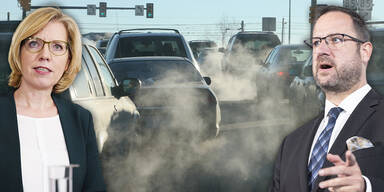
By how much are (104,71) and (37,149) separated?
3890 mm

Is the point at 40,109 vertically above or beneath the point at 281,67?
above

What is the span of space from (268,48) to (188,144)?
19.0m

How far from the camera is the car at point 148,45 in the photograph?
1345 cm

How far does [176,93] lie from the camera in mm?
8820

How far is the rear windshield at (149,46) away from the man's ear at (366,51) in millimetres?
10532

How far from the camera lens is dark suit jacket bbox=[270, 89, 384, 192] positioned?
2.50m

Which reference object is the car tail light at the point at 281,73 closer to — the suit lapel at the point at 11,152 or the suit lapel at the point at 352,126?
the suit lapel at the point at 352,126

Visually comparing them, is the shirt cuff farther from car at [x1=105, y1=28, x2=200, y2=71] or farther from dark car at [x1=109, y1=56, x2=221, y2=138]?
car at [x1=105, y1=28, x2=200, y2=71]

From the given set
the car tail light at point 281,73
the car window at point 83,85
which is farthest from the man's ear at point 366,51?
the car tail light at point 281,73

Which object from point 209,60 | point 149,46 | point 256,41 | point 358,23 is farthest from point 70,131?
point 209,60

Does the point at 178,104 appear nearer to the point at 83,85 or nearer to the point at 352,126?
the point at 83,85

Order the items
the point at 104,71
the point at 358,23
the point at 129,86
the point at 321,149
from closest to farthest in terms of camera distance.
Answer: the point at 321,149 < the point at 358,23 < the point at 129,86 < the point at 104,71

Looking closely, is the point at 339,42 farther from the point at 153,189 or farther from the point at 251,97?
the point at 251,97

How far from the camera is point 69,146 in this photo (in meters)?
2.52
